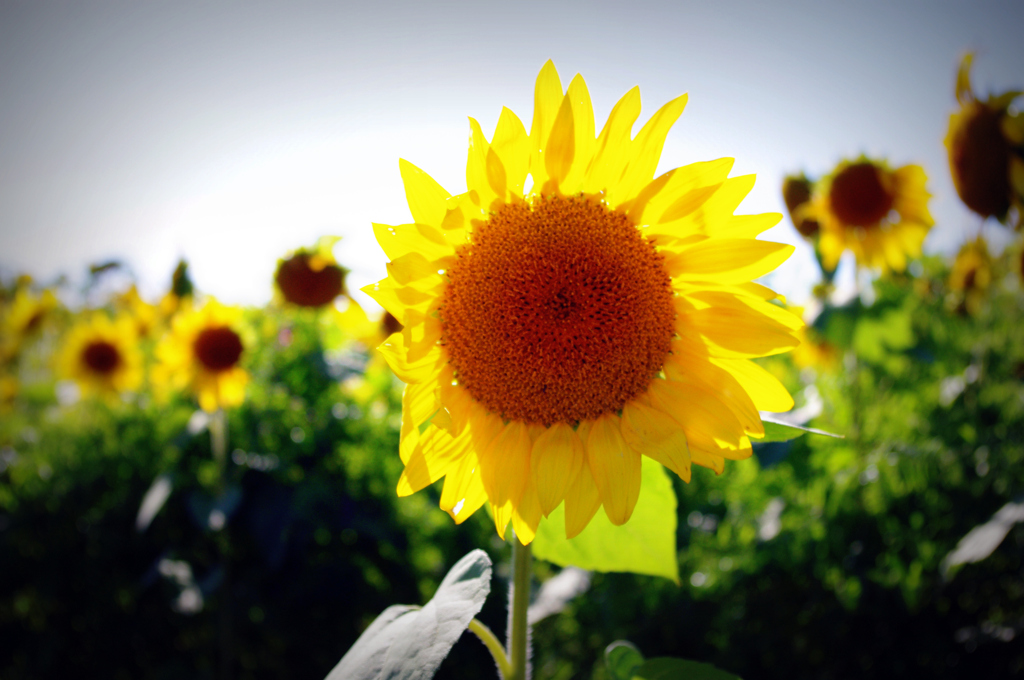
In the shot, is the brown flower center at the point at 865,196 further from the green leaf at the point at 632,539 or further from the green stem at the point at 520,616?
the green stem at the point at 520,616

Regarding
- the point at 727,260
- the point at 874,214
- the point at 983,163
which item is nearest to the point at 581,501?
the point at 727,260

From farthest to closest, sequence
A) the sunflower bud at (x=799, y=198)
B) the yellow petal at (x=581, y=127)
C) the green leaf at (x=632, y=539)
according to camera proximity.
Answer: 1. the sunflower bud at (x=799, y=198)
2. the green leaf at (x=632, y=539)
3. the yellow petal at (x=581, y=127)

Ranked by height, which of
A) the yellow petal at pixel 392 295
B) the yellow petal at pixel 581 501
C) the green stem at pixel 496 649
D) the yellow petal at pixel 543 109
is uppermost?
the yellow petal at pixel 543 109

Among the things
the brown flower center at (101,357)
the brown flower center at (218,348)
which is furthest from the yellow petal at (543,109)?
the brown flower center at (101,357)

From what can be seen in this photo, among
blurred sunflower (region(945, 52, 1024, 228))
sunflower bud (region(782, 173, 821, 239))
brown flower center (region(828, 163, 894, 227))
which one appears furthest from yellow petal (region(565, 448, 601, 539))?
sunflower bud (region(782, 173, 821, 239))

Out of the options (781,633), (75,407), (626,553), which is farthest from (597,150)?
(75,407)

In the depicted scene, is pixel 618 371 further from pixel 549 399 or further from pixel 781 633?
pixel 781 633
